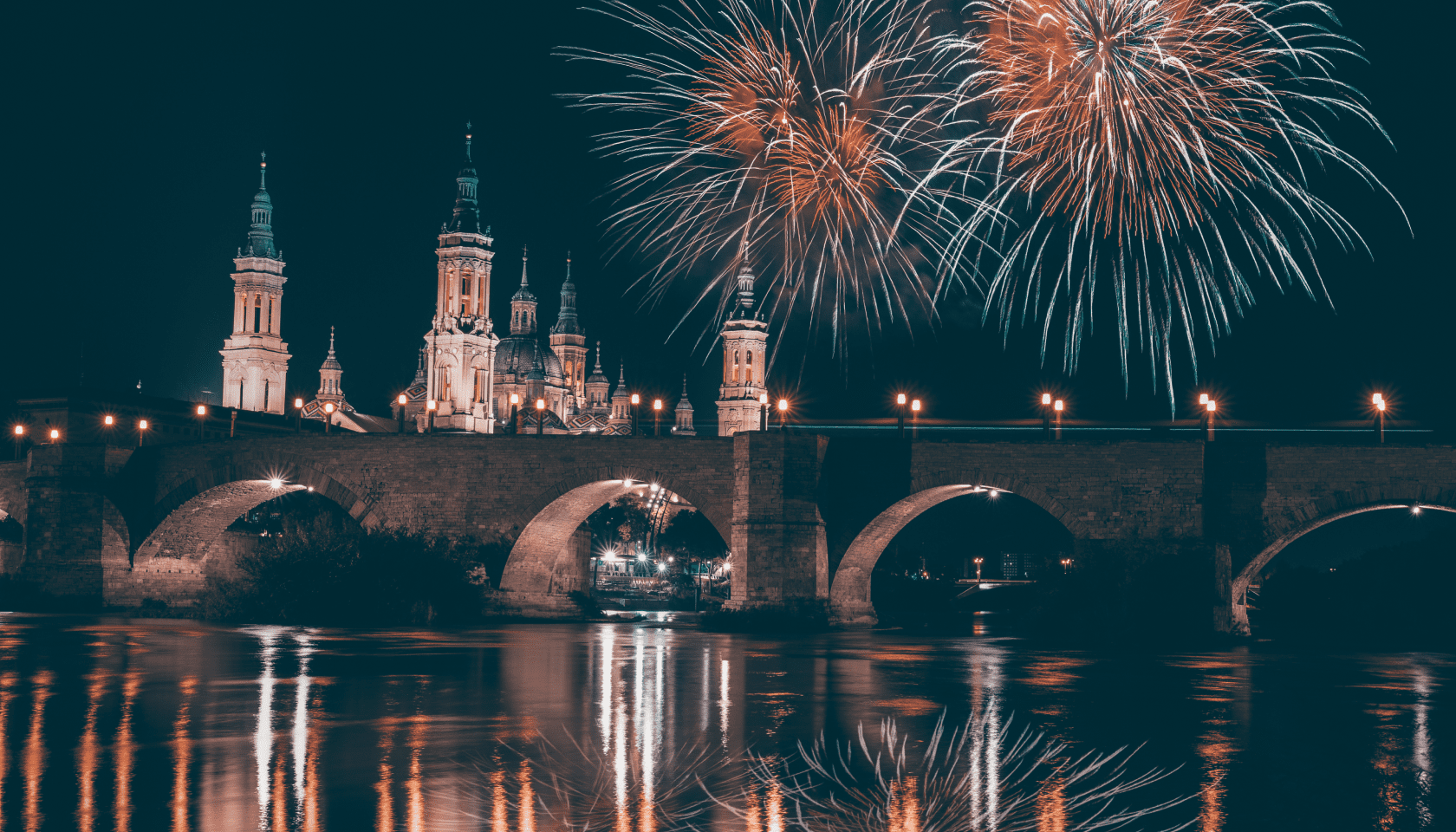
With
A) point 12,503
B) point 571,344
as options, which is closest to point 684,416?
point 571,344

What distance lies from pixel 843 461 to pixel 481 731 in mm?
23970

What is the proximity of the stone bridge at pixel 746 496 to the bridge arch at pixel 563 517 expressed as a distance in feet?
0.24

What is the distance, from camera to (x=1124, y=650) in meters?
30.1

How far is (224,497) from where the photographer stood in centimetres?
4666

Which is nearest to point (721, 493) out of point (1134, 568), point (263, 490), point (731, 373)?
point (1134, 568)

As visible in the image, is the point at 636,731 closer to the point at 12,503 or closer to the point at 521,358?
the point at 12,503

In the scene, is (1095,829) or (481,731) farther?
(481,731)

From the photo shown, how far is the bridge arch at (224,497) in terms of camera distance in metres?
43.2

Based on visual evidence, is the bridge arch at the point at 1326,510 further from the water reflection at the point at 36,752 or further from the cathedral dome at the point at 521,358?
the cathedral dome at the point at 521,358

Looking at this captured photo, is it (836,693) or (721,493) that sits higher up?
(721,493)

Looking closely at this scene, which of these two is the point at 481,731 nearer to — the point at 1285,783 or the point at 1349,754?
the point at 1285,783

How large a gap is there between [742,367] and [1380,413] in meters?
71.4

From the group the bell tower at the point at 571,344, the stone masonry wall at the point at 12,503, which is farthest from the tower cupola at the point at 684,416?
the stone masonry wall at the point at 12,503

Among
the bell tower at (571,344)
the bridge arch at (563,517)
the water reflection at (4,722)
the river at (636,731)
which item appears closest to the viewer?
the river at (636,731)
